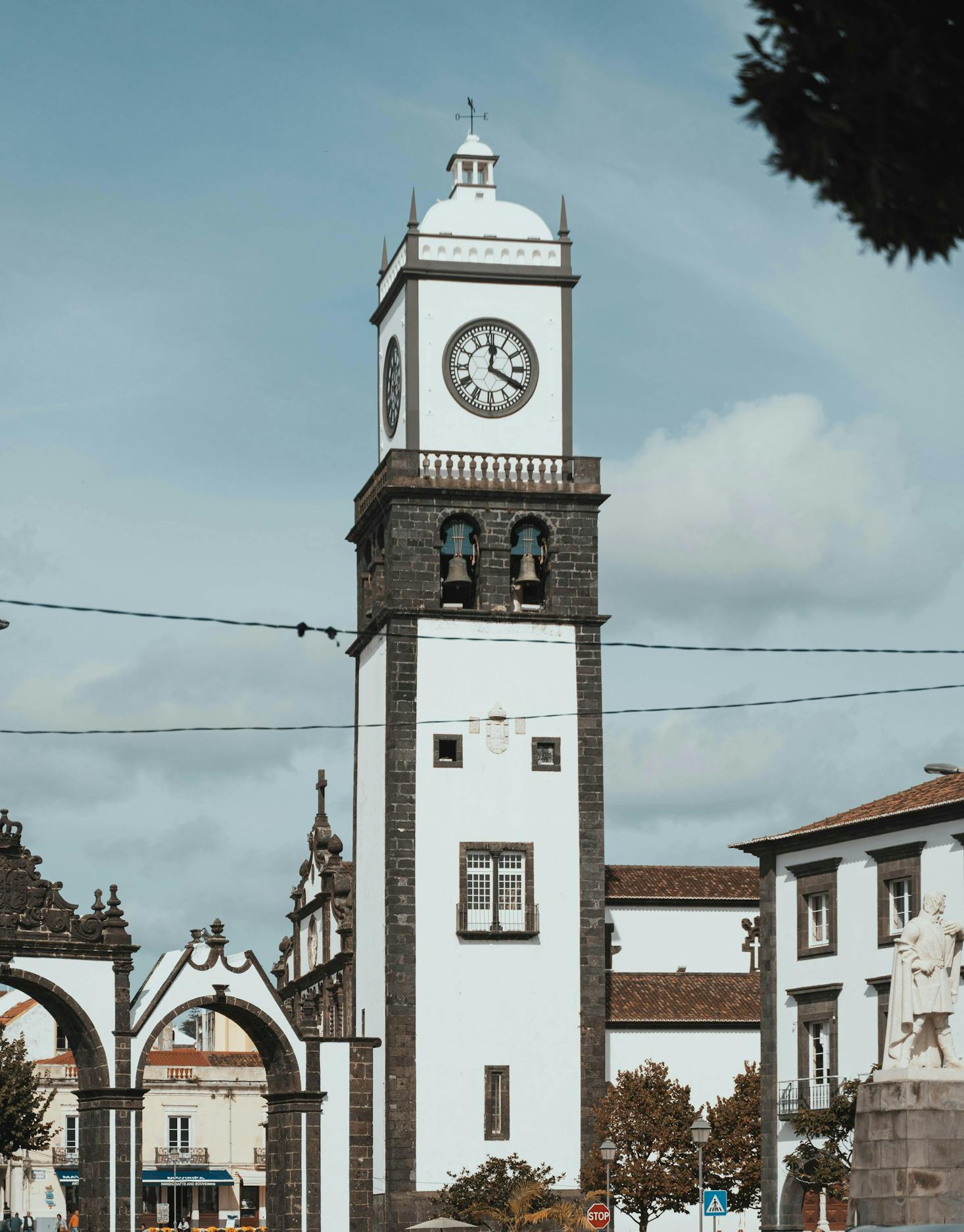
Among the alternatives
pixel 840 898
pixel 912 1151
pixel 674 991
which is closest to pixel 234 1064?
pixel 674 991

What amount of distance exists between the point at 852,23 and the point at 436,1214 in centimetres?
4690

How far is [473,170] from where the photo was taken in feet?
206

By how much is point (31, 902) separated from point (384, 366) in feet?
55.4

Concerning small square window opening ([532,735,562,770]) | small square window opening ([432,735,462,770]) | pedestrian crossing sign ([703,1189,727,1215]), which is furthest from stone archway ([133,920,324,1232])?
pedestrian crossing sign ([703,1189,727,1215])

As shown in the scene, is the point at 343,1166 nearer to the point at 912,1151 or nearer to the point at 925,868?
the point at 925,868

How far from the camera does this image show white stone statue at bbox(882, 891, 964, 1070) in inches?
1137

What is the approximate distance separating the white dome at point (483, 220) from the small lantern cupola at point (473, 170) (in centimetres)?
21

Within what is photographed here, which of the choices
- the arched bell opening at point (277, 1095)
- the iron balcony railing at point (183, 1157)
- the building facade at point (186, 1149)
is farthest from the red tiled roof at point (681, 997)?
the iron balcony railing at point (183, 1157)

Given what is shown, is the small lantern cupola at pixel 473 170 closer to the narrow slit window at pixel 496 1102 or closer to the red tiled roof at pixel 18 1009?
the narrow slit window at pixel 496 1102

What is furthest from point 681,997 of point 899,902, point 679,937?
point 899,902

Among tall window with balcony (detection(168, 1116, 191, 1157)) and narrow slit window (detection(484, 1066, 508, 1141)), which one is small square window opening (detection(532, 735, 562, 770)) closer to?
narrow slit window (detection(484, 1066, 508, 1141))

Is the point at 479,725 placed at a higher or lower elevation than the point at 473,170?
lower

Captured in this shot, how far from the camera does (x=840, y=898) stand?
5094cm

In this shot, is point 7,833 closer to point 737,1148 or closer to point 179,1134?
point 737,1148
